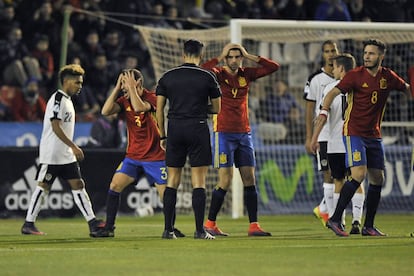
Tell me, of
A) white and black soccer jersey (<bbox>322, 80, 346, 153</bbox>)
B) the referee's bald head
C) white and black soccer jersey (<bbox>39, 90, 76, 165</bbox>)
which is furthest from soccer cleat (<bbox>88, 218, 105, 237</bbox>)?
white and black soccer jersey (<bbox>322, 80, 346, 153</bbox>)

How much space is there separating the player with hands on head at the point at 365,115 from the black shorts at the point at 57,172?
2953 mm

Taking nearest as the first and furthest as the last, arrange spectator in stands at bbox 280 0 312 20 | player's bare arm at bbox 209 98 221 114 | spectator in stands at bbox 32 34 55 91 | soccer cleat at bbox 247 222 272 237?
player's bare arm at bbox 209 98 221 114 < soccer cleat at bbox 247 222 272 237 < spectator in stands at bbox 32 34 55 91 < spectator in stands at bbox 280 0 312 20

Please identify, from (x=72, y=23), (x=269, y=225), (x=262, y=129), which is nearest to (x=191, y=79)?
(x=269, y=225)

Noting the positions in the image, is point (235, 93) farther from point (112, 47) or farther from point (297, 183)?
point (112, 47)

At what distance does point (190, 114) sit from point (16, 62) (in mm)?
9106

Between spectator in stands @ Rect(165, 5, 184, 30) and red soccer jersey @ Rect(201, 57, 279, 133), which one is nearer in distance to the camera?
red soccer jersey @ Rect(201, 57, 279, 133)

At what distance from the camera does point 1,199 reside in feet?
57.8

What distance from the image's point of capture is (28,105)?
19.9 m

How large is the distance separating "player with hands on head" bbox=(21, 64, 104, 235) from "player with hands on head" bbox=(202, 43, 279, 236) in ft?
4.84

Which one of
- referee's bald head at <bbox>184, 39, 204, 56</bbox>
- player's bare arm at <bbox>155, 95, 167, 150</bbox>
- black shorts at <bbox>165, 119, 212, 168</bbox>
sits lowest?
black shorts at <bbox>165, 119, 212, 168</bbox>

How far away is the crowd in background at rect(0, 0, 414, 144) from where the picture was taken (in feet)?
66.7

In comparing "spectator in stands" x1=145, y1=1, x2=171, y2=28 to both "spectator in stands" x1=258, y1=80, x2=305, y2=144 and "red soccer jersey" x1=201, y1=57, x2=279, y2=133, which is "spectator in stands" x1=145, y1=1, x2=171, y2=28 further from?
"red soccer jersey" x1=201, y1=57, x2=279, y2=133

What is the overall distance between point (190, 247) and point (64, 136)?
2.91 m

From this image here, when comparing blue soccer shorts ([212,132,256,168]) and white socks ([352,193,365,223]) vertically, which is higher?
blue soccer shorts ([212,132,256,168])
